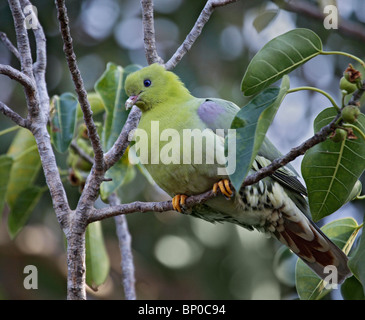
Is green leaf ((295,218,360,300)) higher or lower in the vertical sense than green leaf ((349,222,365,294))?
higher

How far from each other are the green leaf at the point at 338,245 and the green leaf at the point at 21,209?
1640mm

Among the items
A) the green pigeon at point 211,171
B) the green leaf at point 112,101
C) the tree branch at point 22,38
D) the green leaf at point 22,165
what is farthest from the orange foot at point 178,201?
the green leaf at point 22,165

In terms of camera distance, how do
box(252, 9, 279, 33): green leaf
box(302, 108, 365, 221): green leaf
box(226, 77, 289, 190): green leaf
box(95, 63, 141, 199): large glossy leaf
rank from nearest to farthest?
box(226, 77, 289, 190): green leaf
box(302, 108, 365, 221): green leaf
box(95, 63, 141, 199): large glossy leaf
box(252, 9, 279, 33): green leaf

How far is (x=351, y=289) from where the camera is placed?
2.67 meters

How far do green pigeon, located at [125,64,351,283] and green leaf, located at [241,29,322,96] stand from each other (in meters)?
0.41

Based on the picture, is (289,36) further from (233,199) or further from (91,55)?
(91,55)

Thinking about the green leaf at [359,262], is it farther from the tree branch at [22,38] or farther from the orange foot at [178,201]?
the tree branch at [22,38]

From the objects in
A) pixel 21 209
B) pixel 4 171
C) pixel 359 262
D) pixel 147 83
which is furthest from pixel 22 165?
pixel 359 262

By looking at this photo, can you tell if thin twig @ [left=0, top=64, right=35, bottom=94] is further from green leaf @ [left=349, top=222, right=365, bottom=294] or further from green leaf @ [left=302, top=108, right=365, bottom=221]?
green leaf @ [left=349, top=222, right=365, bottom=294]

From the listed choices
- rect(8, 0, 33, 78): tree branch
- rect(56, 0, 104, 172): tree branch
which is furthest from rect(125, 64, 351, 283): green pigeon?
rect(8, 0, 33, 78): tree branch

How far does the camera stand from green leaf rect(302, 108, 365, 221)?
2135mm

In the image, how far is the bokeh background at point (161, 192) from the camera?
16.9 ft

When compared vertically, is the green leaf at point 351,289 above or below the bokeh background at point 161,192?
below

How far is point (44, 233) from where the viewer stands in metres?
5.73
